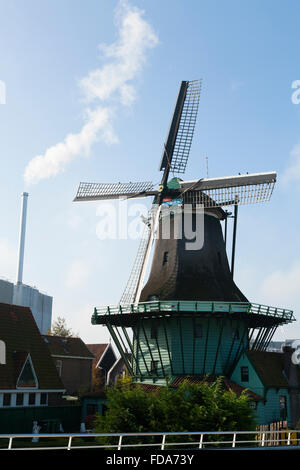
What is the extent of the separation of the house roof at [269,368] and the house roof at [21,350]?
14.3 meters

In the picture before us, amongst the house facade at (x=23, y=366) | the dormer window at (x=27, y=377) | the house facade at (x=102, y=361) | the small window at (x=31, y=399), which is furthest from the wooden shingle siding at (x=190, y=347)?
the house facade at (x=102, y=361)

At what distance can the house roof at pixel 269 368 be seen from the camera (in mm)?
34969

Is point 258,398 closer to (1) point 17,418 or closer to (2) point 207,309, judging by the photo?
(2) point 207,309

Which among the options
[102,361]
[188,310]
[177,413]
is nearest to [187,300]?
[188,310]

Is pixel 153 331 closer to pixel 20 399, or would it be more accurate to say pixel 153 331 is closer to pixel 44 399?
pixel 44 399

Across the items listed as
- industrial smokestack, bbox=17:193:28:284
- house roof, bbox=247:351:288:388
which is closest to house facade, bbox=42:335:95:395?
house roof, bbox=247:351:288:388

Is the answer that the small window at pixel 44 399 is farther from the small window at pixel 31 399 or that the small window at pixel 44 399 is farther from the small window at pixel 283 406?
the small window at pixel 283 406

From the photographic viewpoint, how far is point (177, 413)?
68.9ft

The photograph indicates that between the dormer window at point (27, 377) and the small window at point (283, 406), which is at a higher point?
the dormer window at point (27, 377)

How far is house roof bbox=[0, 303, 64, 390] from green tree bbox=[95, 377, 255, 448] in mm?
14585

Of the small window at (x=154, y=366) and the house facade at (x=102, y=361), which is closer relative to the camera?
the small window at (x=154, y=366)

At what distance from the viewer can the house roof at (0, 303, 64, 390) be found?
3464cm

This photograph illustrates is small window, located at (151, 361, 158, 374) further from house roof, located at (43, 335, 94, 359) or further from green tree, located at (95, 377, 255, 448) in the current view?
house roof, located at (43, 335, 94, 359)

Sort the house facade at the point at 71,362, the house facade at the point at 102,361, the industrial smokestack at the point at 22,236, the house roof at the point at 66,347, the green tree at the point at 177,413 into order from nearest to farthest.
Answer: the green tree at the point at 177,413, the house facade at the point at 71,362, the house roof at the point at 66,347, the house facade at the point at 102,361, the industrial smokestack at the point at 22,236
